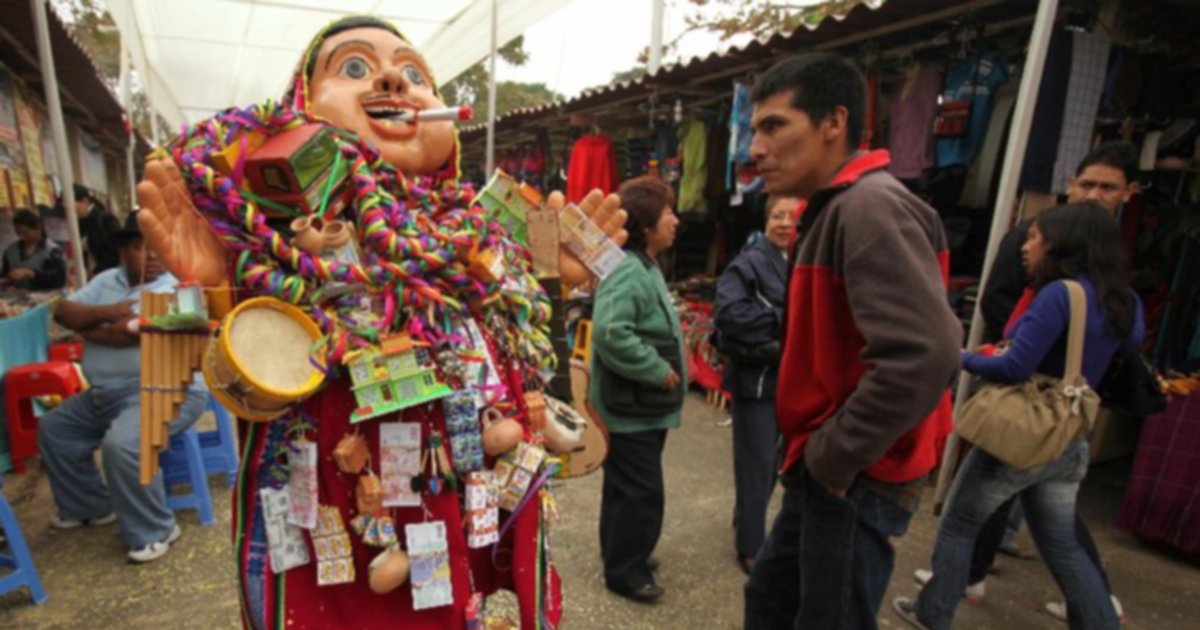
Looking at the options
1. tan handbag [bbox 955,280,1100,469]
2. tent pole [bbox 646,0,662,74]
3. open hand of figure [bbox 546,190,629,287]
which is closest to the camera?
open hand of figure [bbox 546,190,629,287]

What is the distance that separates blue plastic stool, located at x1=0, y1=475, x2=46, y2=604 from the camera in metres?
2.36

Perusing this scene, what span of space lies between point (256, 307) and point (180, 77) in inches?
Result: 456

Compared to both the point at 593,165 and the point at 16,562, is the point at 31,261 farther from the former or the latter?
the point at 593,165

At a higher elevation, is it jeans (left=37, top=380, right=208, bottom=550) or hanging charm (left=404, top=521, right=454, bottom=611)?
hanging charm (left=404, top=521, right=454, bottom=611)

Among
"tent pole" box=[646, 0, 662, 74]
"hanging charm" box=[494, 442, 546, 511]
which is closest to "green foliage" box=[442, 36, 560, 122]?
"tent pole" box=[646, 0, 662, 74]

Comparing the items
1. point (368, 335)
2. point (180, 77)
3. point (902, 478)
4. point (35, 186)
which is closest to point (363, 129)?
point (368, 335)

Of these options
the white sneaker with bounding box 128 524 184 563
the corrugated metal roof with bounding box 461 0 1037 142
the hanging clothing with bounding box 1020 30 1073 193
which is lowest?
the white sneaker with bounding box 128 524 184 563

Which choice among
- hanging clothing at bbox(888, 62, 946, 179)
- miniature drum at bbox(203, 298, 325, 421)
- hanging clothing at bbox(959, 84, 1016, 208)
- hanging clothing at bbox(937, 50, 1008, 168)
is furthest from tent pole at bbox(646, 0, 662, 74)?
miniature drum at bbox(203, 298, 325, 421)

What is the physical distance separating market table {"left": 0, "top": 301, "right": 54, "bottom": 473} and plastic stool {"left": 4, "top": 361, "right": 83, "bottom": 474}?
0.11 feet

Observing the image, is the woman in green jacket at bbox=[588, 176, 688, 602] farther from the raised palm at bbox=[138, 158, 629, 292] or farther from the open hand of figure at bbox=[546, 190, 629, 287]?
the raised palm at bbox=[138, 158, 629, 292]

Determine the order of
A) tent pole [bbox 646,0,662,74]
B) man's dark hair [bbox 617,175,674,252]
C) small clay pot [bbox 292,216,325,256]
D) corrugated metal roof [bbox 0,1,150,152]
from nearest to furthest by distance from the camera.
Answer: small clay pot [bbox 292,216,325,256]
man's dark hair [bbox 617,175,674,252]
corrugated metal roof [bbox 0,1,150,152]
tent pole [bbox 646,0,662,74]

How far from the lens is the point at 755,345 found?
2613 mm

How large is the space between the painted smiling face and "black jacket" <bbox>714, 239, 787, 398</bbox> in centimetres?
154

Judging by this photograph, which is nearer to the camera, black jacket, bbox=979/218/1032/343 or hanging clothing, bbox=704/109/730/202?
black jacket, bbox=979/218/1032/343
